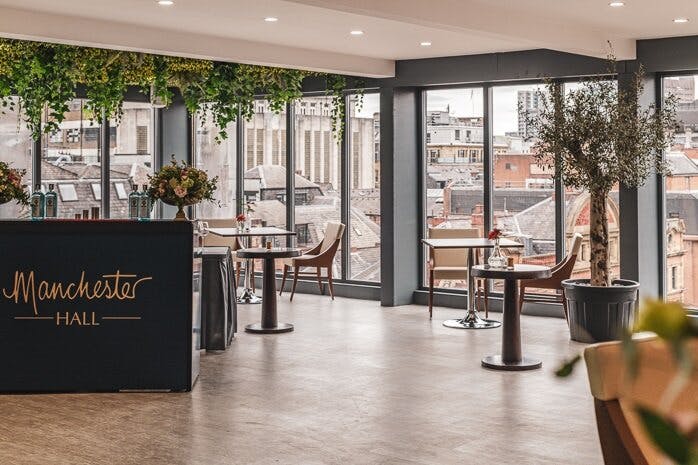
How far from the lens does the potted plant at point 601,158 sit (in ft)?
27.3

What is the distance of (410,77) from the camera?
35.9ft

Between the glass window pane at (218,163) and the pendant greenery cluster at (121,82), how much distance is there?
2.23ft

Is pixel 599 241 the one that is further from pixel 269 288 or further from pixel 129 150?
pixel 129 150

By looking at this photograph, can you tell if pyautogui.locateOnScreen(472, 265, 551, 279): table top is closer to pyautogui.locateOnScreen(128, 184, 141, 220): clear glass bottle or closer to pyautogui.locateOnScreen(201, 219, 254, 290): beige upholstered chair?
pyautogui.locateOnScreen(128, 184, 141, 220): clear glass bottle

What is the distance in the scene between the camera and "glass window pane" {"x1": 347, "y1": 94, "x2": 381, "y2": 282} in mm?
11836

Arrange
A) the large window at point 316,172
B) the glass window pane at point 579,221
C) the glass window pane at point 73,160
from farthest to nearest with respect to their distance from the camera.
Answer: the large window at point 316,172 < the glass window pane at point 73,160 < the glass window pane at point 579,221

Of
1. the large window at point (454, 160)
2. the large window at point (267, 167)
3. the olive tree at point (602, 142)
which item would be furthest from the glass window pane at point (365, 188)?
the olive tree at point (602, 142)

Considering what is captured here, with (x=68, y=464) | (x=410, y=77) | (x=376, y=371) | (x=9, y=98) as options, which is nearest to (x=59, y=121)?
(x=9, y=98)

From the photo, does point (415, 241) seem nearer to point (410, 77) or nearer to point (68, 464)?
point (410, 77)

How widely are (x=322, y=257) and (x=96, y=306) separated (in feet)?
16.4

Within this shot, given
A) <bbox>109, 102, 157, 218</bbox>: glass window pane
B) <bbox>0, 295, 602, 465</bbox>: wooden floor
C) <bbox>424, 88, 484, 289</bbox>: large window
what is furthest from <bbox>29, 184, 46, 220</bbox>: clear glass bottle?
<bbox>109, 102, 157, 218</bbox>: glass window pane

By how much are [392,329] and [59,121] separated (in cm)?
508

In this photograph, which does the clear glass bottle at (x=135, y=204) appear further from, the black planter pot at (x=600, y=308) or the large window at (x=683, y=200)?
the large window at (x=683, y=200)

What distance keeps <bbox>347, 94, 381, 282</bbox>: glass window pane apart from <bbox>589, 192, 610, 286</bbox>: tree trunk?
3.74 metres
